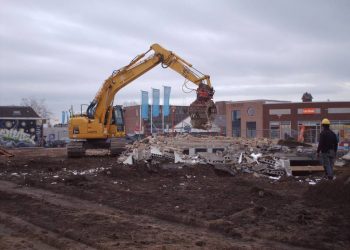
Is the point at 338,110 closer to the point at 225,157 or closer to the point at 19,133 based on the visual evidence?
the point at 19,133

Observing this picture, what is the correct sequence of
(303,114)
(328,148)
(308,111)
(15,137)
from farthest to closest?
(303,114)
(308,111)
(15,137)
(328,148)

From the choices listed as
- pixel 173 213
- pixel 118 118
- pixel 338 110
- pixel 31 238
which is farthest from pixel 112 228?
pixel 338 110

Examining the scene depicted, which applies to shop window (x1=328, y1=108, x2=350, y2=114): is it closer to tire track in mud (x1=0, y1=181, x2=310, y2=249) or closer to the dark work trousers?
the dark work trousers

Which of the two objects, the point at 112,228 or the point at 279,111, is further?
the point at 279,111

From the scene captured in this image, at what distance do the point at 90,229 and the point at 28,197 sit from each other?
4.56m

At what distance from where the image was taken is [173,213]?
9.47 metres

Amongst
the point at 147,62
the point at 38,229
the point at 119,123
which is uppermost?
the point at 147,62

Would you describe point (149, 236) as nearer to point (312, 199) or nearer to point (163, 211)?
point (163, 211)

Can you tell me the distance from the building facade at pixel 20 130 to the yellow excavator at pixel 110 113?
93.0ft

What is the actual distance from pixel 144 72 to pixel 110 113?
286 cm

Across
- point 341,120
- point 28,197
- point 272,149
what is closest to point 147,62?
point 272,149

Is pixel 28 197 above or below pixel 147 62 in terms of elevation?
below

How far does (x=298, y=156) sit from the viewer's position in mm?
17359

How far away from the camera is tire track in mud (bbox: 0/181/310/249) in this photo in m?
7.20
